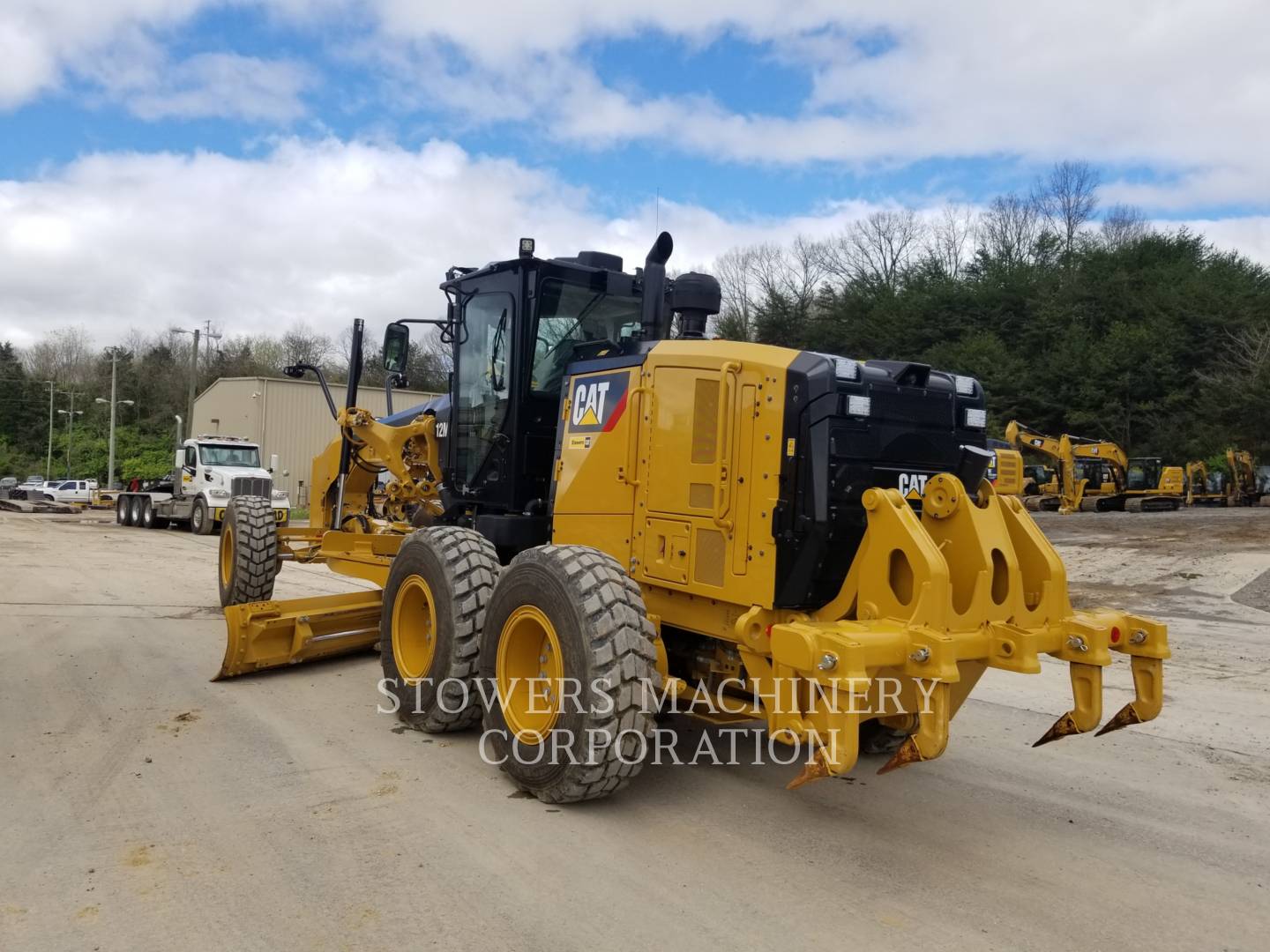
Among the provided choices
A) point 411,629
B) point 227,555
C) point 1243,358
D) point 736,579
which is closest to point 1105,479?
point 1243,358

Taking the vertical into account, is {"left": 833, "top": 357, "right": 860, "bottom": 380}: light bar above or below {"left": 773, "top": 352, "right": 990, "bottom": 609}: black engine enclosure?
above

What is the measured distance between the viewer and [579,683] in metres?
4.40

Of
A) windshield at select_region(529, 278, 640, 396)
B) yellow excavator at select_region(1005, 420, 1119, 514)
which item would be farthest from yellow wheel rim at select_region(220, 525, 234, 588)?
yellow excavator at select_region(1005, 420, 1119, 514)

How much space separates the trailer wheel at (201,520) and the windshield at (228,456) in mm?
1036

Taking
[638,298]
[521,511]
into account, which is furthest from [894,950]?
[638,298]

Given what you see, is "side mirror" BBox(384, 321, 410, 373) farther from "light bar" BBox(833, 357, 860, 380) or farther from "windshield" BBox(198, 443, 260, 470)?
"windshield" BBox(198, 443, 260, 470)

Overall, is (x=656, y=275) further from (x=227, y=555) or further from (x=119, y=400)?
(x=119, y=400)

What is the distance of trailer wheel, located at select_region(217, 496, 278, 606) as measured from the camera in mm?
9188

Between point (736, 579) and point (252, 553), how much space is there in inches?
248

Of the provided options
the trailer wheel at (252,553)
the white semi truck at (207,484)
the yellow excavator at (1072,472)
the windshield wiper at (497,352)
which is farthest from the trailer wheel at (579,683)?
the yellow excavator at (1072,472)

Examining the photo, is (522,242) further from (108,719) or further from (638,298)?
(108,719)

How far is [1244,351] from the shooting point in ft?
132

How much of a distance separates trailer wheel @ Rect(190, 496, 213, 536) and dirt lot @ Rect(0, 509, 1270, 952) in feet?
59.9

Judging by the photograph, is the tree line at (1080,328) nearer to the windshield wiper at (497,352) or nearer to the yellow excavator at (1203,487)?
the yellow excavator at (1203,487)
